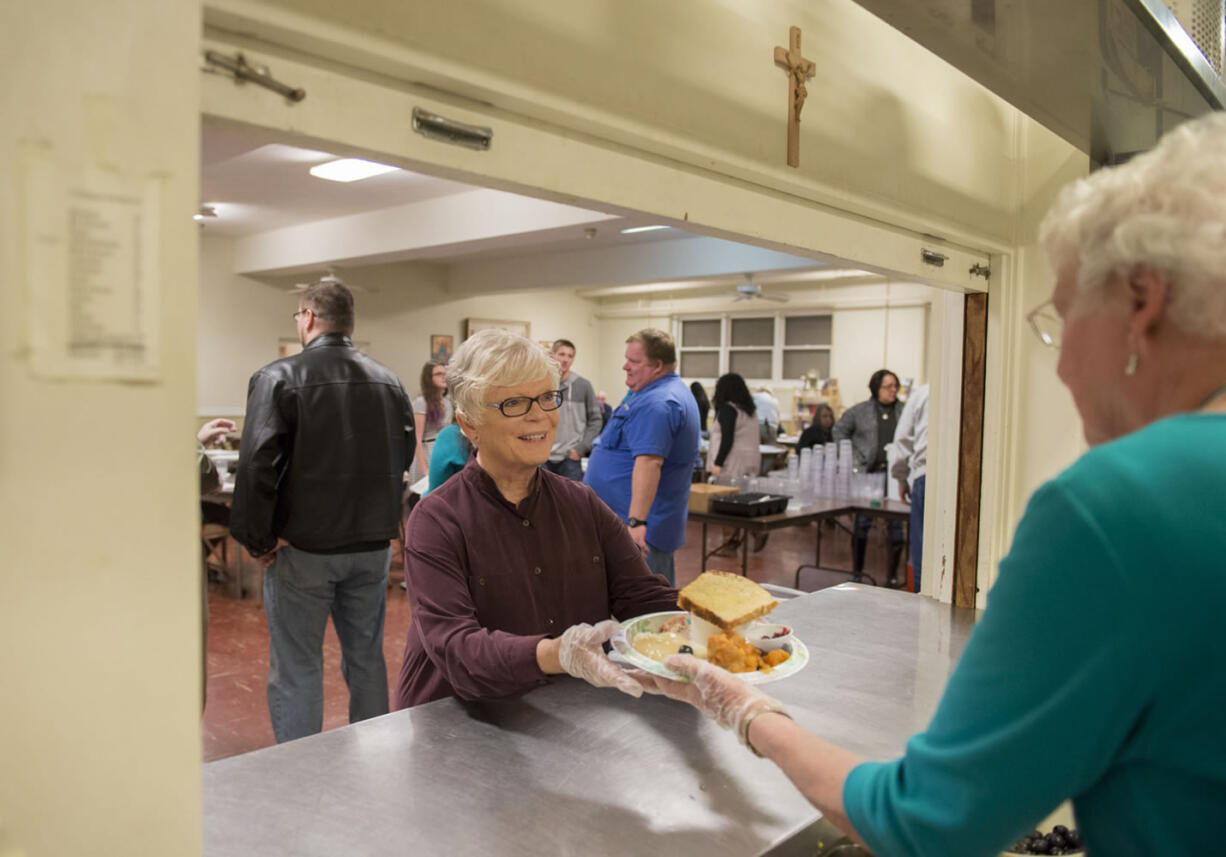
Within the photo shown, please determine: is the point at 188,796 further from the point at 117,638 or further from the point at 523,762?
the point at 523,762

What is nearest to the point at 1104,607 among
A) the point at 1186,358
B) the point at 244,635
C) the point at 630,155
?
the point at 1186,358

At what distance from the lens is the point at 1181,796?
0.70m

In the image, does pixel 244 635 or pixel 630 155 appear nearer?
pixel 630 155

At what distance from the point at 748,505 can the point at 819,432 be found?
3330mm

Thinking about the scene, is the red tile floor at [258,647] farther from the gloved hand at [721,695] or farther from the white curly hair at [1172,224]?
the white curly hair at [1172,224]

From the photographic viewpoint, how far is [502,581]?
5.66 ft

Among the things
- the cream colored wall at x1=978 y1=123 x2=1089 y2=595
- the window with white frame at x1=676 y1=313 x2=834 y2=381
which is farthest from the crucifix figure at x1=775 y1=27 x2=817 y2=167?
the window with white frame at x1=676 y1=313 x2=834 y2=381

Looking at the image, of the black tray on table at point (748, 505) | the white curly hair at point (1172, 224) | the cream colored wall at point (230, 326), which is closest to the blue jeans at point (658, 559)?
the black tray on table at point (748, 505)

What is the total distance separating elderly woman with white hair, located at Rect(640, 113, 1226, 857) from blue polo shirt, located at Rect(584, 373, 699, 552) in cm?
291

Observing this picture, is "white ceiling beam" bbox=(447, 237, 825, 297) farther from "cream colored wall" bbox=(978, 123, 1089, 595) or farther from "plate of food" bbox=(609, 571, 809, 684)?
"plate of food" bbox=(609, 571, 809, 684)

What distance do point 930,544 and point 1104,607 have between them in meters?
2.12

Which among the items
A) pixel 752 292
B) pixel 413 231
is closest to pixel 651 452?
pixel 413 231

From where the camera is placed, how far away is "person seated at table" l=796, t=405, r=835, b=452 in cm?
795

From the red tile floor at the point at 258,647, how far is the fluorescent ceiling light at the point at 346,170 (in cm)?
291
